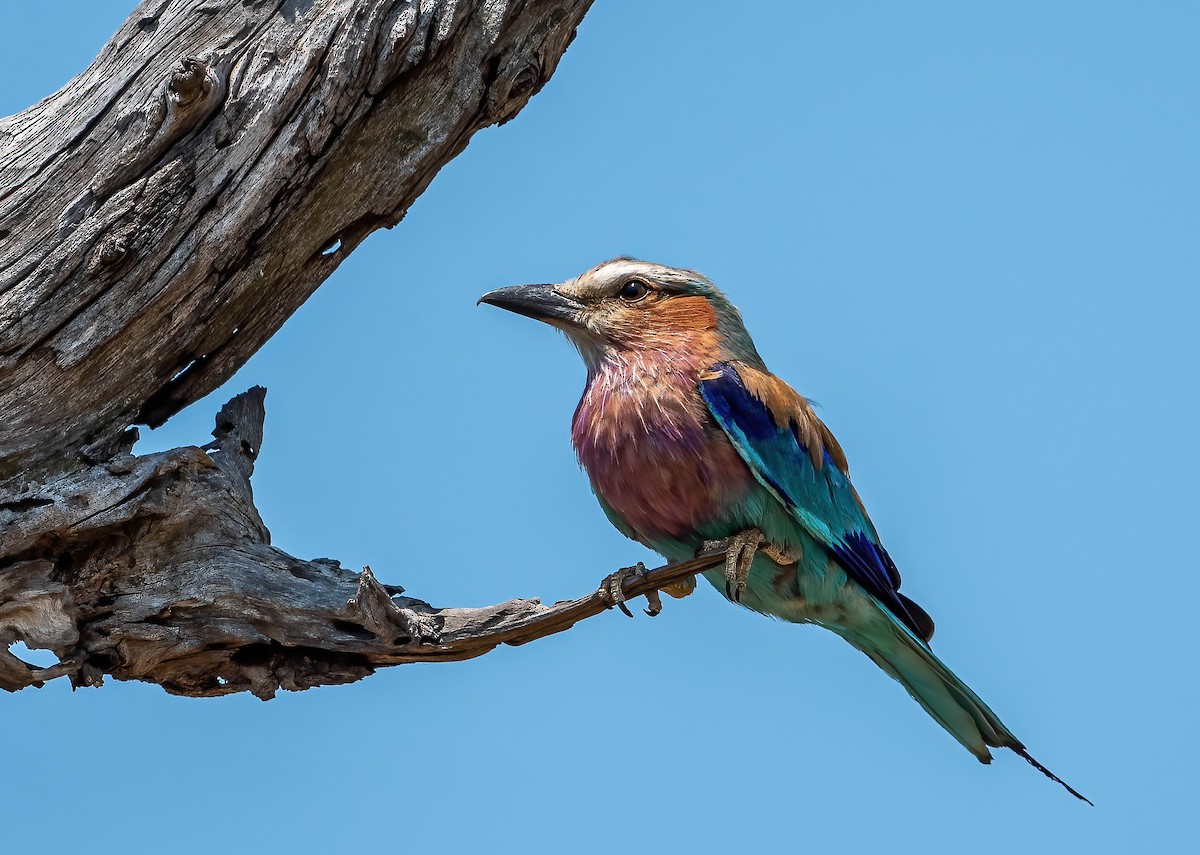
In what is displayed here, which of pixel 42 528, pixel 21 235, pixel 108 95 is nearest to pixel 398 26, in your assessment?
pixel 108 95

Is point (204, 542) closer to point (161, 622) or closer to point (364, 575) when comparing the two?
point (161, 622)

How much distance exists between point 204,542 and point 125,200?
1.06 metres

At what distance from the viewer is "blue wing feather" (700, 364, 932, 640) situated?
161 inches

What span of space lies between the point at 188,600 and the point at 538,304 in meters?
1.60

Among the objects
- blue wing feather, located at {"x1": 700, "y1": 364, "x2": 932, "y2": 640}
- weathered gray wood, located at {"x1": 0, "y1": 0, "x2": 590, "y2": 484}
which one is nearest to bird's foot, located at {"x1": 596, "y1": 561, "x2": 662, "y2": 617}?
blue wing feather, located at {"x1": 700, "y1": 364, "x2": 932, "y2": 640}

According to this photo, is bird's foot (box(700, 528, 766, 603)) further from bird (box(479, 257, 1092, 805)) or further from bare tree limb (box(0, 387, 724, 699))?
bare tree limb (box(0, 387, 724, 699))

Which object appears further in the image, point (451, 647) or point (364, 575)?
point (451, 647)

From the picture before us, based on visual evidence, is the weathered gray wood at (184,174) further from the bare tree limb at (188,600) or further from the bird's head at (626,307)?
the bird's head at (626,307)

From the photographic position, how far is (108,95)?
152 inches

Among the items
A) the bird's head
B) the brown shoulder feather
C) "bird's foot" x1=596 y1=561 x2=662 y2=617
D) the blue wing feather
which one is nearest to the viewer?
"bird's foot" x1=596 y1=561 x2=662 y2=617

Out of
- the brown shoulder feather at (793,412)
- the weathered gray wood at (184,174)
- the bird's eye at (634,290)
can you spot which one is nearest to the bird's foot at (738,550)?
the brown shoulder feather at (793,412)

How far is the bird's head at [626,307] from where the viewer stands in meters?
4.52

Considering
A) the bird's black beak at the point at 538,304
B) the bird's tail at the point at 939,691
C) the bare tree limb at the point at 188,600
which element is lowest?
the bare tree limb at the point at 188,600

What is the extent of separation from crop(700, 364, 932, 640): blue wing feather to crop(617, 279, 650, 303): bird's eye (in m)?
Result: 0.50
